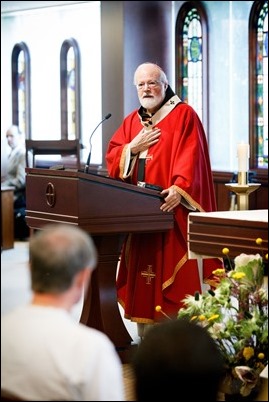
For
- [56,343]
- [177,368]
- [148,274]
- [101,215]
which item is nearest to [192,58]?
[148,274]

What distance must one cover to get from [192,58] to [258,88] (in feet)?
3.81

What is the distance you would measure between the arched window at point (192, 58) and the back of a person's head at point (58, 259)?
29.2ft

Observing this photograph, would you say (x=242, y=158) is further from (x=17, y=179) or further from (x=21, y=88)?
(x=21, y=88)

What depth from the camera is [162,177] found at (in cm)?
532

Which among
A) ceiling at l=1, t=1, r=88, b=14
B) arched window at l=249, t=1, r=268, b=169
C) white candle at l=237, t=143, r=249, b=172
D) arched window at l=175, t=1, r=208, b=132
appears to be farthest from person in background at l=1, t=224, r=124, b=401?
ceiling at l=1, t=1, r=88, b=14

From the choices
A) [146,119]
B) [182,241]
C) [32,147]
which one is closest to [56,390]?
[182,241]

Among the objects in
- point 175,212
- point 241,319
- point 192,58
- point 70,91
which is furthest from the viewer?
point 70,91

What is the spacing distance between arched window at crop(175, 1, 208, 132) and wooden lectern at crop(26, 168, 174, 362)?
6.22 m

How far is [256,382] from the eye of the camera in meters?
3.83

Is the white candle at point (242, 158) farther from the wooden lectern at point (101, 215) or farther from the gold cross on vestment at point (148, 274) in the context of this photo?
the gold cross on vestment at point (148, 274)

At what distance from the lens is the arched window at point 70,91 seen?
1348cm

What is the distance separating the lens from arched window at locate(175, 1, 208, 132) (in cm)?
1099

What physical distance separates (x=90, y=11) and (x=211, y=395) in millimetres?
11708

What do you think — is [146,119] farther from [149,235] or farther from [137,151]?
[149,235]
